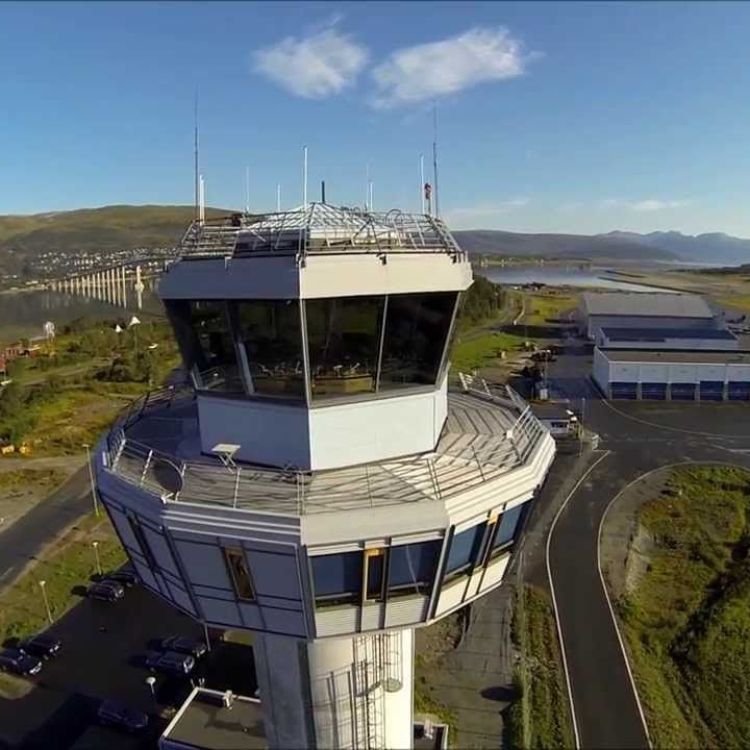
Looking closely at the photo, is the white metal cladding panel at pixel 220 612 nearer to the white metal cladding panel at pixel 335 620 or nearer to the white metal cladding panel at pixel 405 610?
the white metal cladding panel at pixel 335 620

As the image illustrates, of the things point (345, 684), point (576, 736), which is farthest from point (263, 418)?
point (576, 736)

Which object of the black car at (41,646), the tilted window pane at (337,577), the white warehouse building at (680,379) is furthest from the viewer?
the white warehouse building at (680,379)

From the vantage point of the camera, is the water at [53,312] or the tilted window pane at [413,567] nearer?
the tilted window pane at [413,567]

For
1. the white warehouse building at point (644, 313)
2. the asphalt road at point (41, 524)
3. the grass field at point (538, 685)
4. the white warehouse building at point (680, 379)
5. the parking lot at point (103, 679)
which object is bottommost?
the parking lot at point (103, 679)

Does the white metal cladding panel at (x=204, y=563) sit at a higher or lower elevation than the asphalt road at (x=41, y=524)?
higher

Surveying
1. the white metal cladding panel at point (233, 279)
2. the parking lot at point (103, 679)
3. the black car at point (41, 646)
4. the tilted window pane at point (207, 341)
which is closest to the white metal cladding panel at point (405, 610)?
the tilted window pane at point (207, 341)

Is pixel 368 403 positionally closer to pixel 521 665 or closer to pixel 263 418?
pixel 263 418

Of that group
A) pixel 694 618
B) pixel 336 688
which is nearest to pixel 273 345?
pixel 336 688
